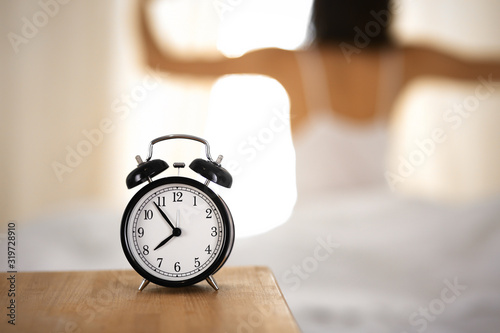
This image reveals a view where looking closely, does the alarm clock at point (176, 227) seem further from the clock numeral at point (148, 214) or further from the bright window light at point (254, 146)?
the bright window light at point (254, 146)

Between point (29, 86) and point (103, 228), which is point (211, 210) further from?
point (29, 86)

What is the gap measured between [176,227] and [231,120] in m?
1.69

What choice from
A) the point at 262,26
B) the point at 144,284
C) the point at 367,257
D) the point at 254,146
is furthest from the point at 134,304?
the point at 262,26

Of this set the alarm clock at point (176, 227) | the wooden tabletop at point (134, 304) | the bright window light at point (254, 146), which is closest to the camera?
the wooden tabletop at point (134, 304)

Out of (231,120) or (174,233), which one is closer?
(174,233)

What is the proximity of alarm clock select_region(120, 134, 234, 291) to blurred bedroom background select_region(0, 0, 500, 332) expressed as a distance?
1361 mm

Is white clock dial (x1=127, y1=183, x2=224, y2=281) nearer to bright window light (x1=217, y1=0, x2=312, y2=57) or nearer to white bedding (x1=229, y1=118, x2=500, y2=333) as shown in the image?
white bedding (x1=229, y1=118, x2=500, y2=333)

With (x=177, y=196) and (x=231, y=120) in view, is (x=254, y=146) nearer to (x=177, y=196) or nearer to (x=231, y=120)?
(x=231, y=120)

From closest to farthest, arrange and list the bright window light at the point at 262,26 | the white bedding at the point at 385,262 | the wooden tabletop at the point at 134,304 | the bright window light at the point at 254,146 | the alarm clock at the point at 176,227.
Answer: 1. the wooden tabletop at the point at 134,304
2. the alarm clock at the point at 176,227
3. the white bedding at the point at 385,262
4. the bright window light at the point at 254,146
5. the bright window light at the point at 262,26

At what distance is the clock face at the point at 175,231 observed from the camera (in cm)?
97

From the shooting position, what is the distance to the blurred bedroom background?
8.43 ft

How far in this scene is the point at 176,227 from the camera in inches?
38.6

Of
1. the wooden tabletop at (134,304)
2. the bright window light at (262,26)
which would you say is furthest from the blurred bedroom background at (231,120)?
the wooden tabletop at (134,304)

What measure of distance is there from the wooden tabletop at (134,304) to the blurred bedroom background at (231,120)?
4.34 ft
